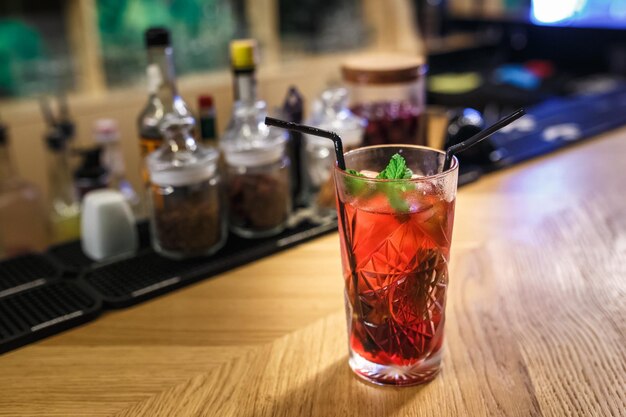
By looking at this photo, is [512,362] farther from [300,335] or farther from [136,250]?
[136,250]

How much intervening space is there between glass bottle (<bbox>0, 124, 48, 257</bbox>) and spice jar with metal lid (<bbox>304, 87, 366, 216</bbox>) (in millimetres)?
749

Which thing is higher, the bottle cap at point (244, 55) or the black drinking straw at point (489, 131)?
the bottle cap at point (244, 55)

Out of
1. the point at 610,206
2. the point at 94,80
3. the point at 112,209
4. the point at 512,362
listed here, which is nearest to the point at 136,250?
the point at 112,209

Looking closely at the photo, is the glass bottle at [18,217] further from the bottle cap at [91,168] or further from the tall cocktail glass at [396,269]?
the tall cocktail glass at [396,269]

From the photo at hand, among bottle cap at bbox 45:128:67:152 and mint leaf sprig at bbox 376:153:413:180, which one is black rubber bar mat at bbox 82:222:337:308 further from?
bottle cap at bbox 45:128:67:152

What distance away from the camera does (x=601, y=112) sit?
6.18 feet

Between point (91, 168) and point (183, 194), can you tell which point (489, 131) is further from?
point (91, 168)

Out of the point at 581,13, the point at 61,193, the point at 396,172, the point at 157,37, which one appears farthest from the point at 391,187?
the point at 581,13

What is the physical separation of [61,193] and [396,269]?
1.10 meters

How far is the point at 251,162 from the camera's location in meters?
1.10

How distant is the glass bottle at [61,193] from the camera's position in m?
1.42

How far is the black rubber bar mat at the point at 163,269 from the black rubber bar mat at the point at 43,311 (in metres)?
0.03

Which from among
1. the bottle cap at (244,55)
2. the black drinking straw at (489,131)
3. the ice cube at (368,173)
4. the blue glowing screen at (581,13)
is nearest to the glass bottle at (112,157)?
the bottle cap at (244,55)

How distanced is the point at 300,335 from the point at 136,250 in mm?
394
